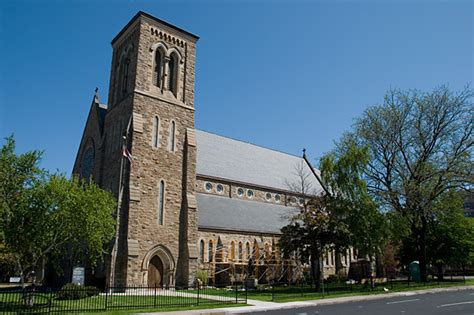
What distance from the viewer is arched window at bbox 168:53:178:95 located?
32.8 metres

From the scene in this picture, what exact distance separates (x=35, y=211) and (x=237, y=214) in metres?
19.2

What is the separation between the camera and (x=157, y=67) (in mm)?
32406

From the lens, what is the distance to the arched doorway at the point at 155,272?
27469mm

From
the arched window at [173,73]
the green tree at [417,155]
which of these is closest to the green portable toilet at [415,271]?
the green tree at [417,155]

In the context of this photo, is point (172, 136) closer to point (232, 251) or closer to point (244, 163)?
point (232, 251)

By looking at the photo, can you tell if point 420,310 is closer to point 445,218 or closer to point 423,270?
point 423,270

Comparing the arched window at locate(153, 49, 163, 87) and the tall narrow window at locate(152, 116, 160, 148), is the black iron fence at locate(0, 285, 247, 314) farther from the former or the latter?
the arched window at locate(153, 49, 163, 87)

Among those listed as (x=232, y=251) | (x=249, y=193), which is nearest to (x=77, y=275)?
(x=232, y=251)

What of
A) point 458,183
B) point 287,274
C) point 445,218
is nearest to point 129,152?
point 287,274

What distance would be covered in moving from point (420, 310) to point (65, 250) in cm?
2447

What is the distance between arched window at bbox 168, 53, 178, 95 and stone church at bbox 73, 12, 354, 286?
84 mm

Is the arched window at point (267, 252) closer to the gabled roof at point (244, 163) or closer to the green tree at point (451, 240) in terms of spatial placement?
the gabled roof at point (244, 163)

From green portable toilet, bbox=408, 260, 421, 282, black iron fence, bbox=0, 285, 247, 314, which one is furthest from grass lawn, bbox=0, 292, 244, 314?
green portable toilet, bbox=408, 260, 421, 282

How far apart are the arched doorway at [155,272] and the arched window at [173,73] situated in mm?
13623
